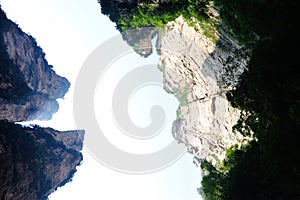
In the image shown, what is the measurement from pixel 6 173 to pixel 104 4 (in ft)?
94.1

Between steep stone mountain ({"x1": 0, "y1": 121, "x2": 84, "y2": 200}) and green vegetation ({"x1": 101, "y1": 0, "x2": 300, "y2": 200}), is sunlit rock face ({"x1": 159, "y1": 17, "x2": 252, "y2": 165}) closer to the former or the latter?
green vegetation ({"x1": 101, "y1": 0, "x2": 300, "y2": 200})

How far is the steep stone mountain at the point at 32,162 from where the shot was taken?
30109mm

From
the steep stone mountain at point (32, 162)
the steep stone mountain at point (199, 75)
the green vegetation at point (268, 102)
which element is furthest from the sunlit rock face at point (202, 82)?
the steep stone mountain at point (32, 162)

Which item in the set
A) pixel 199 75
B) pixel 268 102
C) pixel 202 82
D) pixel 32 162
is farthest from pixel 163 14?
pixel 32 162

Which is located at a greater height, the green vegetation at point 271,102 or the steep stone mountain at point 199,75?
the steep stone mountain at point 199,75

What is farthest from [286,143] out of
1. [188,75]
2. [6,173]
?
[188,75]

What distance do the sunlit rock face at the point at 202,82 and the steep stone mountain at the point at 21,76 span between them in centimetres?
2729

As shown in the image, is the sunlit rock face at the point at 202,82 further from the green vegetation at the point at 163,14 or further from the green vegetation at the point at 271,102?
the green vegetation at the point at 271,102

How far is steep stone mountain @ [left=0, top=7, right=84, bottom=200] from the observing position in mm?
31894

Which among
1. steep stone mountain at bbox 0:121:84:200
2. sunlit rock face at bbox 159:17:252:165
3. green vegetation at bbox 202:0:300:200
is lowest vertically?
green vegetation at bbox 202:0:300:200

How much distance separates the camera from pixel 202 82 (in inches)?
1943

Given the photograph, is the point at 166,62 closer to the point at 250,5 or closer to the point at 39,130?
the point at 39,130

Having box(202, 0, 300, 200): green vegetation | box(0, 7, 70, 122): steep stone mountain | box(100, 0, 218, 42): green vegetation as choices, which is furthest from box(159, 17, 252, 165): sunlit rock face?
box(0, 7, 70, 122): steep stone mountain

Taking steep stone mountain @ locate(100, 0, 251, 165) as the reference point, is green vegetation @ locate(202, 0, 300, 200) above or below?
below
